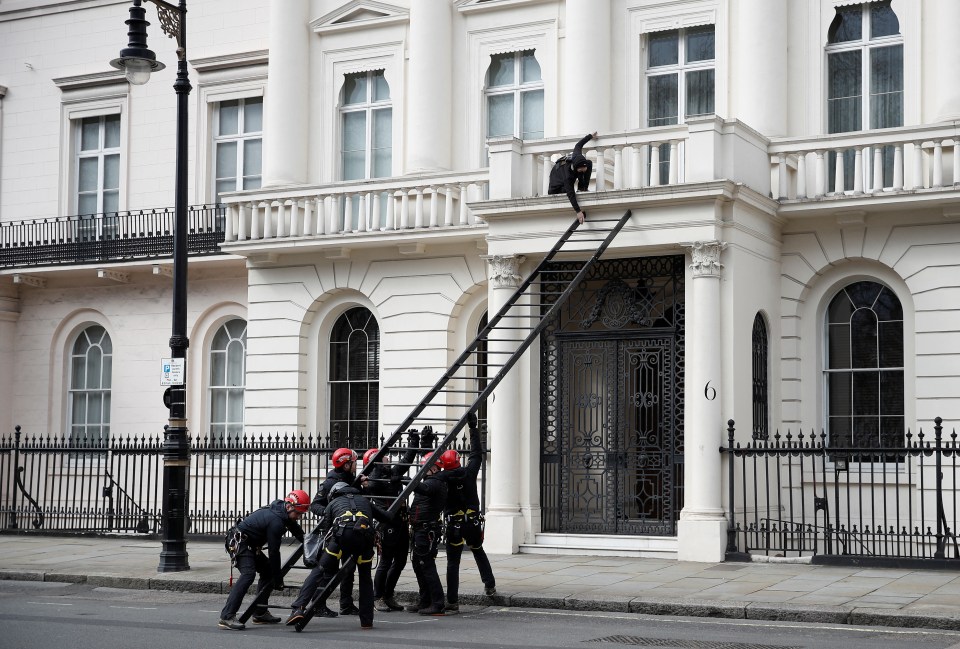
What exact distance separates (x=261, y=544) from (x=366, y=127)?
13.2 metres

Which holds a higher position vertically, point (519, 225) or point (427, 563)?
point (519, 225)

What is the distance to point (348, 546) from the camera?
43.6 ft

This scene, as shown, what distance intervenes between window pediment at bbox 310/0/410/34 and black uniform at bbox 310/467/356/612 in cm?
1223

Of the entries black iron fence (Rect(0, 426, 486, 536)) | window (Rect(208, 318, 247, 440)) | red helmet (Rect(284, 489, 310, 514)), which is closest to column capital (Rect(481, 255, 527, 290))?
black iron fence (Rect(0, 426, 486, 536))

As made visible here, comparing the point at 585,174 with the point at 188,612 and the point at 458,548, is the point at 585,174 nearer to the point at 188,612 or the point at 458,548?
the point at 458,548

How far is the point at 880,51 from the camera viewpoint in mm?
21594

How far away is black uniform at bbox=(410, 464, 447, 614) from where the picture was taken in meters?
14.5

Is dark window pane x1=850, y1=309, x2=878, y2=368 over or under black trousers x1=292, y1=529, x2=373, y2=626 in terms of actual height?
over

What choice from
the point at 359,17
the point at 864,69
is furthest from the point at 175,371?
the point at 864,69

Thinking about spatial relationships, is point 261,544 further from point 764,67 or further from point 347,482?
point 764,67

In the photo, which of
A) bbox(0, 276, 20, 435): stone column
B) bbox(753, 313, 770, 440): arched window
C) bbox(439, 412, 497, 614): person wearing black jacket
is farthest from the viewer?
bbox(0, 276, 20, 435): stone column

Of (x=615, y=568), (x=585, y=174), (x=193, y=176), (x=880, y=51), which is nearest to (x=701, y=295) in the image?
(x=585, y=174)

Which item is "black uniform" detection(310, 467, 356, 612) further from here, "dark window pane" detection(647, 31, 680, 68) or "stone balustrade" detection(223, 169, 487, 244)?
"dark window pane" detection(647, 31, 680, 68)

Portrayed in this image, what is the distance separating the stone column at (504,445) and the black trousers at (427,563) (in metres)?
5.20
